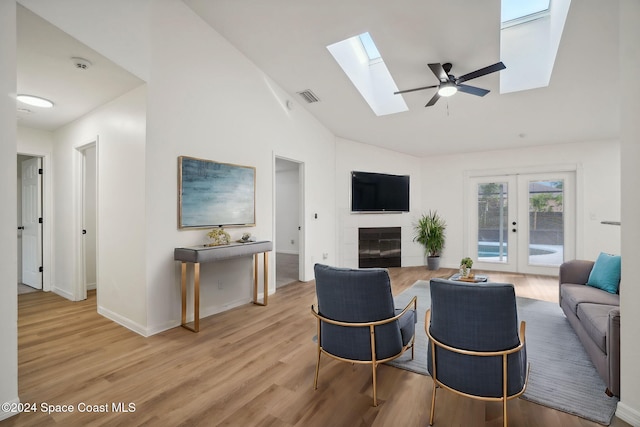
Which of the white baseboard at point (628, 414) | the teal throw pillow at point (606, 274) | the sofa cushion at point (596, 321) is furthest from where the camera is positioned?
the teal throw pillow at point (606, 274)

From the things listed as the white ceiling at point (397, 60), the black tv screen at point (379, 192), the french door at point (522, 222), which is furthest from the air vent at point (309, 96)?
the french door at point (522, 222)

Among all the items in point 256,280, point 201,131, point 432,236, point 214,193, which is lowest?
point 256,280

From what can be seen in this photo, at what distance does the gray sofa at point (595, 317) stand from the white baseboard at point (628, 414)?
184mm

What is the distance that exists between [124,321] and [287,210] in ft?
19.5

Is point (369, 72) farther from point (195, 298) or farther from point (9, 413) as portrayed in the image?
point (9, 413)

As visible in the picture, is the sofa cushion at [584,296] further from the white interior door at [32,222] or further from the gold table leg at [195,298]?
the white interior door at [32,222]

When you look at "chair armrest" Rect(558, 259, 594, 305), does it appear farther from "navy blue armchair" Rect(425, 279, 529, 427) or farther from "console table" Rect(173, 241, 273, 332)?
"console table" Rect(173, 241, 273, 332)

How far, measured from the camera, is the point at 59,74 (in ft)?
8.91

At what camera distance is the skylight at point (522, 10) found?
11.2 feet

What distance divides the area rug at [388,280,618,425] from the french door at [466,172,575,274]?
8.79 ft

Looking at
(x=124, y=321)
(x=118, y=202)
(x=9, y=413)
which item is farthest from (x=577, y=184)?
(x=9, y=413)

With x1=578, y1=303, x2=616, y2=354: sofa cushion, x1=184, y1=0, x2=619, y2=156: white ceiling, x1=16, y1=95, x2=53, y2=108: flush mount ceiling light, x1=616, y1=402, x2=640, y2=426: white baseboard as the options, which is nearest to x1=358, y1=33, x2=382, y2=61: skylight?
x1=184, y1=0, x2=619, y2=156: white ceiling

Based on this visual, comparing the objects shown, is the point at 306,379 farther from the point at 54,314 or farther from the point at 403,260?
the point at 403,260

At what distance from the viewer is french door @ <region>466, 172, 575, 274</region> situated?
18.6 ft
